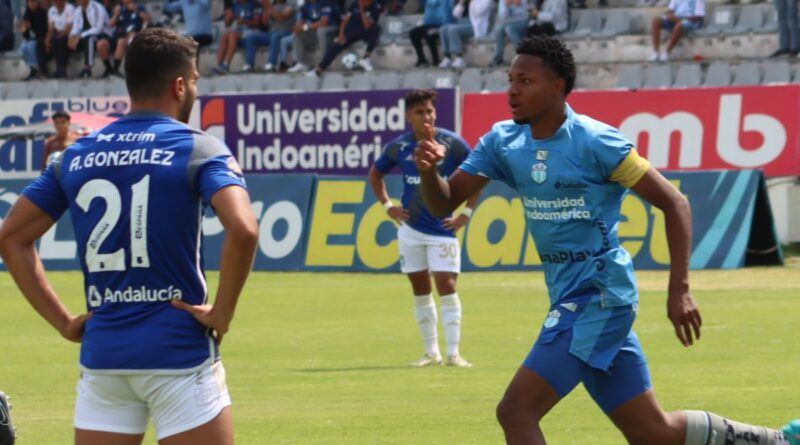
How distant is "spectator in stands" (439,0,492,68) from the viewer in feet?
107

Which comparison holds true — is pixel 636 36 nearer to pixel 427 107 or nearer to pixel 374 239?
pixel 374 239

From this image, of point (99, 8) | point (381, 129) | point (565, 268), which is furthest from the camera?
point (99, 8)

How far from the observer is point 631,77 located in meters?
30.1

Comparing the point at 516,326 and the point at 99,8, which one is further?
the point at 99,8

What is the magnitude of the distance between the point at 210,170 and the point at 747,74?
24301 millimetres

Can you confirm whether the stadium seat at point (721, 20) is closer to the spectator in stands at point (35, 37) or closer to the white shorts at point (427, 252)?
the spectator in stands at point (35, 37)

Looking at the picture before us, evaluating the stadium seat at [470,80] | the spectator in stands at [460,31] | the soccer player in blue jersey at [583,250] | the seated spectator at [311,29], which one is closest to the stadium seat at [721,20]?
the stadium seat at [470,80]

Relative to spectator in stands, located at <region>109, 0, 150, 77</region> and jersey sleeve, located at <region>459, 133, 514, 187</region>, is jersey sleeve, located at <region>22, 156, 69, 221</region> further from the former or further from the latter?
spectator in stands, located at <region>109, 0, 150, 77</region>

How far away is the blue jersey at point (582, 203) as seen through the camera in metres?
7.38

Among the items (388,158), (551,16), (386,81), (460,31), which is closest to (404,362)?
(388,158)

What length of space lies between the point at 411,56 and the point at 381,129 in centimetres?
447

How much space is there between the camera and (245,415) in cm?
1184

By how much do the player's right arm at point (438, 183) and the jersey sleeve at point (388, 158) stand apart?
25.7 ft

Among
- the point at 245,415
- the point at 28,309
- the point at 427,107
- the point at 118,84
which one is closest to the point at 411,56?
the point at 118,84
